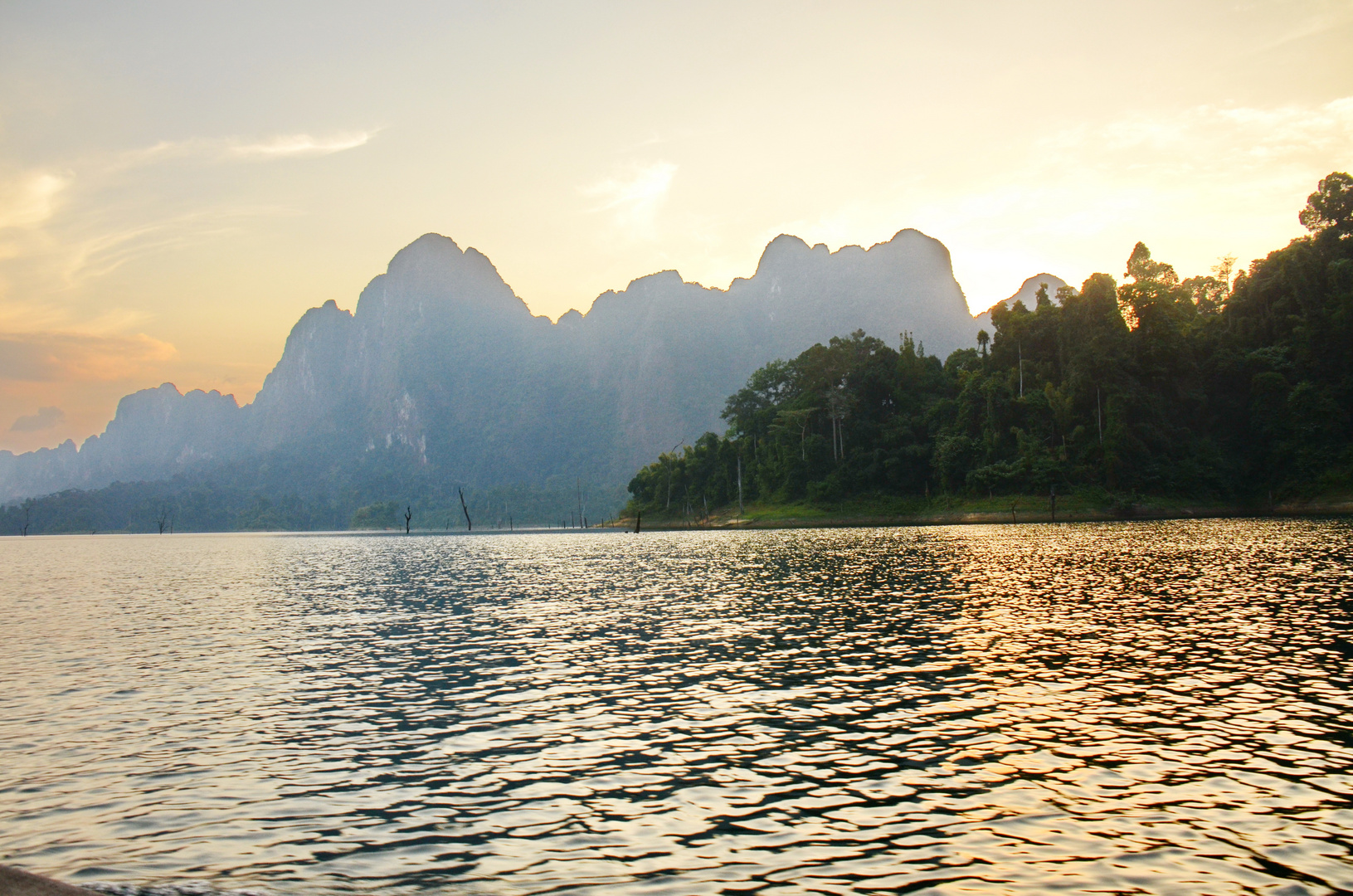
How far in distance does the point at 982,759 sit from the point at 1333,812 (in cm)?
478

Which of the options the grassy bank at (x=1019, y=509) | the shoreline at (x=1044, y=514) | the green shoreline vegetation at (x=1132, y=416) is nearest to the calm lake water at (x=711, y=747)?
the shoreline at (x=1044, y=514)

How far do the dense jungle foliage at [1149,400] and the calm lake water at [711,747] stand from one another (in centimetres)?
10288

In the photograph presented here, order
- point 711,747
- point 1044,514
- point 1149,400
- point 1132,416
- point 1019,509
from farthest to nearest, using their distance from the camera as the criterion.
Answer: point 1149,400
point 1132,416
point 1019,509
point 1044,514
point 711,747

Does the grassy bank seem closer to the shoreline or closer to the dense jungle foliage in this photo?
the shoreline

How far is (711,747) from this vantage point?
1562 centimetres

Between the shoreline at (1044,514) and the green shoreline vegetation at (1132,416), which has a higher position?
the green shoreline vegetation at (1132,416)

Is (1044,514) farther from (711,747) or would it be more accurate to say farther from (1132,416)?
(711,747)

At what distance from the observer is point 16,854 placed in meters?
11.0

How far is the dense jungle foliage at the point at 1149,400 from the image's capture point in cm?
12656

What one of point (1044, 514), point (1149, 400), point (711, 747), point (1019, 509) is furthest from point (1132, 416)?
point (711, 747)

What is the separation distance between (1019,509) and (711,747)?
12730 centimetres

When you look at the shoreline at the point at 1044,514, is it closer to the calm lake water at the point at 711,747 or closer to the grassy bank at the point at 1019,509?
the grassy bank at the point at 1019,509

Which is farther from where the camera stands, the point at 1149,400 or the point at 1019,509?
the point at 1149,400

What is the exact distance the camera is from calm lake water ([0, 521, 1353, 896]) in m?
10.3
